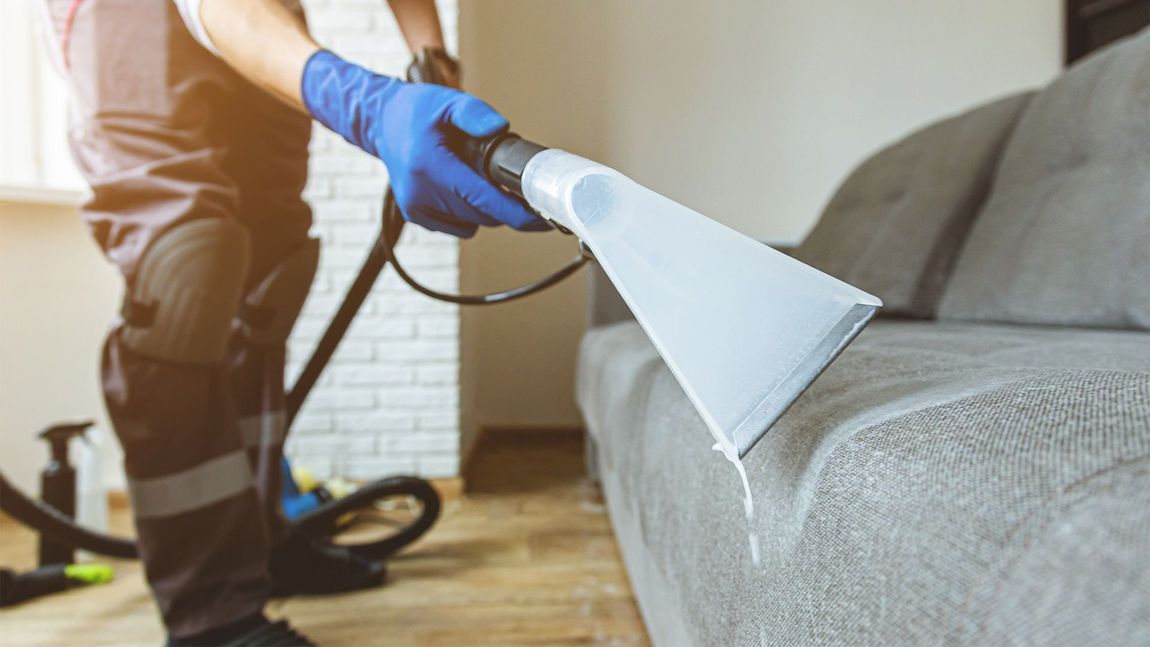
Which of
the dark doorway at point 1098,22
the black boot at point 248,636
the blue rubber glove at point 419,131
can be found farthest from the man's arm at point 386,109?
the dark doorway at point 1098,22

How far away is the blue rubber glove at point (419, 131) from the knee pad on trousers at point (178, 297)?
0.26m

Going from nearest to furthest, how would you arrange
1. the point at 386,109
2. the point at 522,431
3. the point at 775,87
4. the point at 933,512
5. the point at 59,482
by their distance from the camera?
the point at 933,512 < the point at 386,109 < the point at 59,482 < the point at 522,431 < the point at 775,87

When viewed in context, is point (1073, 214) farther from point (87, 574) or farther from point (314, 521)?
point (87, 574)

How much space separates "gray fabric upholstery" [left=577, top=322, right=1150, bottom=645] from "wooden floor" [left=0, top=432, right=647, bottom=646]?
0.47 m

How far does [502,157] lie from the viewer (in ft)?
1.63

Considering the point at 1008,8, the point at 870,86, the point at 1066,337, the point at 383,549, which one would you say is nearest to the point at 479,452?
the point at 383,549

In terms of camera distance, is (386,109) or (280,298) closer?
(386,109)

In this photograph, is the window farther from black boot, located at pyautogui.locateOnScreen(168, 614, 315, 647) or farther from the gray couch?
the gray couch

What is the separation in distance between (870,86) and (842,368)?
2158 mm

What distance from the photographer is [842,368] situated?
1.59 ft

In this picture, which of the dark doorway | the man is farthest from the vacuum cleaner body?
the dark doorway

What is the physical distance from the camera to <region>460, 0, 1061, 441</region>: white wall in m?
2.20

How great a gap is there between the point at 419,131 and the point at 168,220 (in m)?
0.41

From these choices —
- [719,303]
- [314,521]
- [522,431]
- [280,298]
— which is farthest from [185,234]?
[522,431]
